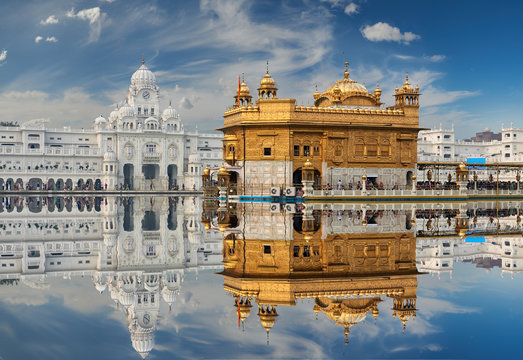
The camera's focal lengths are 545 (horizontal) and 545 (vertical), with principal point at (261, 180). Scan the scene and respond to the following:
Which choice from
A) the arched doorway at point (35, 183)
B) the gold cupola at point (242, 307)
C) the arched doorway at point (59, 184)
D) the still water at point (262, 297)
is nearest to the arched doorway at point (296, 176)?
the still water at point (262, 297)

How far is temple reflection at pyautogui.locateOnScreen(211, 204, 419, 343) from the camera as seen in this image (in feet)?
21.4

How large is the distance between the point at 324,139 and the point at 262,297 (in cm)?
2826

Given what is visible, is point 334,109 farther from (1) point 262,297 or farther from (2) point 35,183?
(2) point 35,183

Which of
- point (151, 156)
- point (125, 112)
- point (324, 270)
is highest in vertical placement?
point (125, 112)

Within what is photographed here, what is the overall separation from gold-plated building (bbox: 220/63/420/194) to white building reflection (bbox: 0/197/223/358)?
15706 mm

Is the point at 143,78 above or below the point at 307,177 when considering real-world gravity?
above

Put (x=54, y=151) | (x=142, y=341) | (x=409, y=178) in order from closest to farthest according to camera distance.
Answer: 1. (x=142, y=341)
2. (x=409, y=178)
3. (x=54, y=151)

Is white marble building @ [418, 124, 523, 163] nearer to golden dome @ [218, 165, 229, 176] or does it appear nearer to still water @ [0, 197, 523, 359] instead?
golden dome @ [218, 165, 229, 176]

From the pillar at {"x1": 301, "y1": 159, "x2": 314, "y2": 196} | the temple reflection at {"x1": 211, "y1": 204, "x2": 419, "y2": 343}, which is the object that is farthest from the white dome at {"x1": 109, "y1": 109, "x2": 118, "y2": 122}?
the temple reflection at {"x1": 211, "y1": 204, "x2": 419, "y2": 343}

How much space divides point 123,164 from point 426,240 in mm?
60398

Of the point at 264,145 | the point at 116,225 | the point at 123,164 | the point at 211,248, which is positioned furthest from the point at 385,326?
the point at 123,164

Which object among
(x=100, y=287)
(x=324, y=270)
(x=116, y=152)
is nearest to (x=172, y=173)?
(x=116, y=152)

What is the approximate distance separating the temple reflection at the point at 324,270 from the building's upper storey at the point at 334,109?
61.8ft

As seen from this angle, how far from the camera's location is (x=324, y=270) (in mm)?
8836
